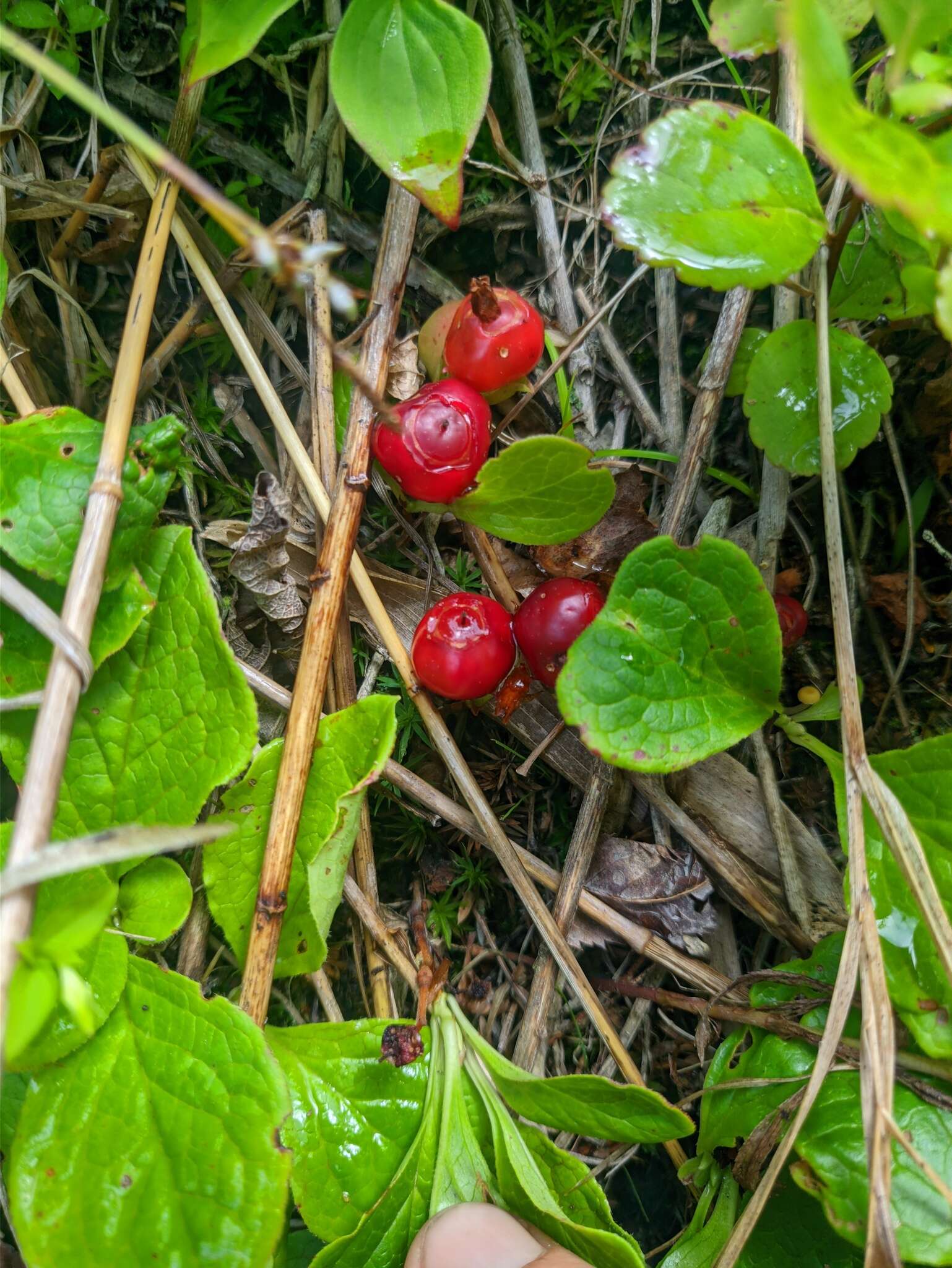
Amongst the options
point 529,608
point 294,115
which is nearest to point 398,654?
point 529,608

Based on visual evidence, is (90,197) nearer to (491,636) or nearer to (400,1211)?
(491,636)

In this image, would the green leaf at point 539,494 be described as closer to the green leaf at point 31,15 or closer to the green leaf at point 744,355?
the green leaf at point 744,355

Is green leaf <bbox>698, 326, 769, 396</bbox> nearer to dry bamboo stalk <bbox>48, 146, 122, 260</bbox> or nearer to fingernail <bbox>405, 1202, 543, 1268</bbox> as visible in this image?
dry bamboo stalk <bbox>48, 146, 122, 260</bbox>

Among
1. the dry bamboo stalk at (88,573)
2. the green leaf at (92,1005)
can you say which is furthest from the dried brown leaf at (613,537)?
the green leaf at (92,1005)

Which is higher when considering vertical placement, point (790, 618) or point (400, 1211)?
point (790, 618)

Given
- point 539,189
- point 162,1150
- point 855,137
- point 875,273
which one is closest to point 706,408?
point 875,273

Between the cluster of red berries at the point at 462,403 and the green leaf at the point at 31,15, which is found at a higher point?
the green leaf at the point at 31,15
